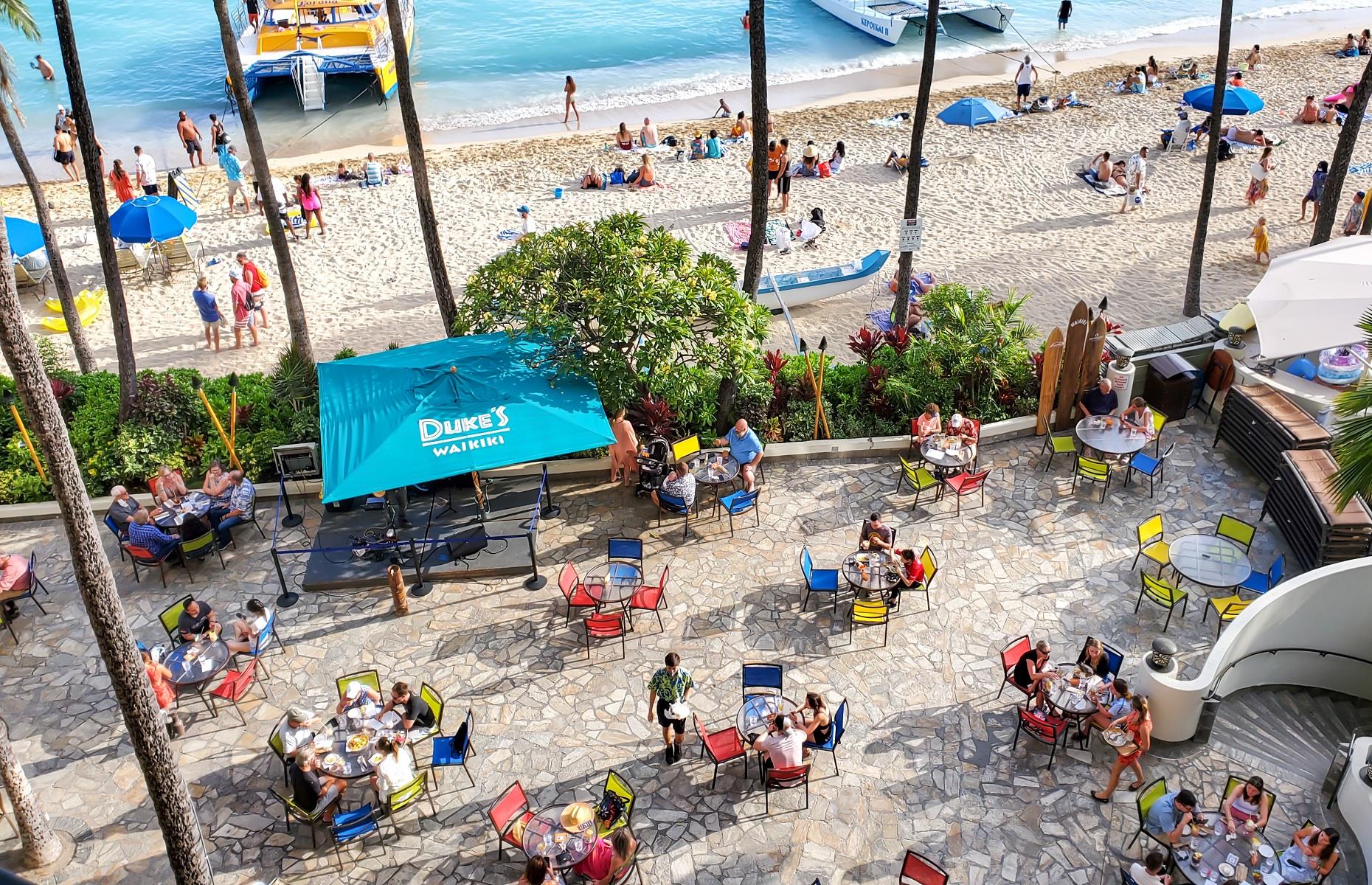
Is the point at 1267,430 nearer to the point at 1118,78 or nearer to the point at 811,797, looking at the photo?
the point at 811,797

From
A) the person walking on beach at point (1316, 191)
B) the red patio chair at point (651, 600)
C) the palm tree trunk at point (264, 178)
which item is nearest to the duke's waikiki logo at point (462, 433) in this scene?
the red patio chair at point (651, 600)

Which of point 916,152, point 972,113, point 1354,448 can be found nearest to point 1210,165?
point 916,152

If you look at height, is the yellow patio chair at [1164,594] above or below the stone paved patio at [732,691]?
above

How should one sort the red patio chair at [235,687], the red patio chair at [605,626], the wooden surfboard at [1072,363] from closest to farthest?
the red patio chair at [235,687] → the red patio chair at [605,626] → the wooden surfboard at [1072,363]

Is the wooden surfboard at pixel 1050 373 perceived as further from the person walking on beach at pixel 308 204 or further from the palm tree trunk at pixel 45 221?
the person walking on beach at pixel 308 204

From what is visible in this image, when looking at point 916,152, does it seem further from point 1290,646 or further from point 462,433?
point 1290,646

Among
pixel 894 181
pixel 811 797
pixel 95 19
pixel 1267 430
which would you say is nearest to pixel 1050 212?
pixel 894 181
